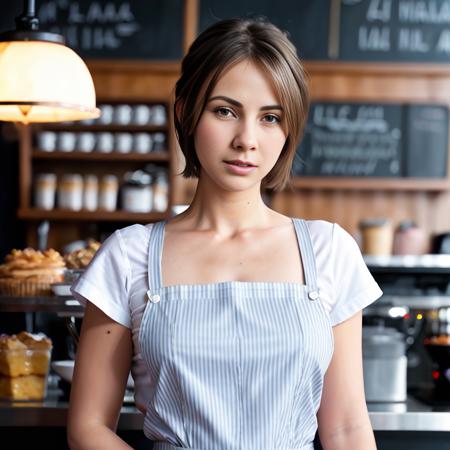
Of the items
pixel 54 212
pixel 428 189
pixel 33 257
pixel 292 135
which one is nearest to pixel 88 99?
Result: pixel 33 257

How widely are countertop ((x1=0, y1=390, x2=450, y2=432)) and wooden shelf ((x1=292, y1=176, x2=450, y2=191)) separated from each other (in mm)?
2688

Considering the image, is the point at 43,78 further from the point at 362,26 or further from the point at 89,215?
the point at 362,26

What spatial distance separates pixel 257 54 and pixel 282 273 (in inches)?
12.9

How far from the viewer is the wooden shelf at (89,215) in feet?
14.9

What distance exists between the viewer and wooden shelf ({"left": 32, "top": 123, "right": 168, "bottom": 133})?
462cm

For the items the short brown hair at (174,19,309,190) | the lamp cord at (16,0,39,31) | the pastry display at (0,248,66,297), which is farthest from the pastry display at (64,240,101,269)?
the short brown hair at (174,19,309,190)

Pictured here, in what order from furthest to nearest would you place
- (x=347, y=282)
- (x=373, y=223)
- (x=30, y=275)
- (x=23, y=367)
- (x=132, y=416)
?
(x=373, y=223) < (x=30, y=275) < (x=23, y=367) < (x=132, y=416) < (x=347, y=282)

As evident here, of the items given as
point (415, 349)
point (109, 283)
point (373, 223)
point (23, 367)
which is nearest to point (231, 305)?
point (109, 283)

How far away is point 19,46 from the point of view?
7.04ft

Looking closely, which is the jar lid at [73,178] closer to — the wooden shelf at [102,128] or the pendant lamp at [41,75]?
the wooden shelf at [102,128]

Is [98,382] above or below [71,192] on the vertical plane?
below

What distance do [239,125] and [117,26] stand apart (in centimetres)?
357

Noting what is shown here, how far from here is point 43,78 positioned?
2.11 m

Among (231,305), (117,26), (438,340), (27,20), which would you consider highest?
(117,26)
